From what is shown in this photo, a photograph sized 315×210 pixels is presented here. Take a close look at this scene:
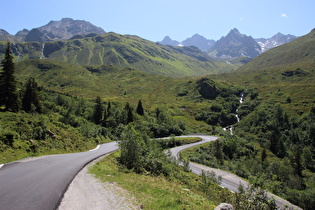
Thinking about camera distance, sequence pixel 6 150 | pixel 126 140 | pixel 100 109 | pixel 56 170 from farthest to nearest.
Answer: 1. pixel 100 109
2. pixel 126 140
3. pixel 6 150
4. pixel 56 170

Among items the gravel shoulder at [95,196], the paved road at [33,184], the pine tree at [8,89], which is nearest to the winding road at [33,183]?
the paved road at [33,184]

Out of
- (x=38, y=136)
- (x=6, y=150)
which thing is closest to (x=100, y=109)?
(x=38, y=136)

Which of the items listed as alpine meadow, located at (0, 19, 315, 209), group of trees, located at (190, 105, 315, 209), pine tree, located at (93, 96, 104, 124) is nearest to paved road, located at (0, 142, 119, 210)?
alpine meadow, located at (0, 19, 315, 209)

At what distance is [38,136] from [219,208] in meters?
28.0

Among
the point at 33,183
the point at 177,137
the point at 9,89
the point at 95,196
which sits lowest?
the point at 177,137

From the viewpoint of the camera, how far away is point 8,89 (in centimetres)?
3834

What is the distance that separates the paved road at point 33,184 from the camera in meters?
12.0

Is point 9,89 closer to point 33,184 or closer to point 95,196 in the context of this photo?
point 33,184

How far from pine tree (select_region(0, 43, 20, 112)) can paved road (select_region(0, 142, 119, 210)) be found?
20.2 m

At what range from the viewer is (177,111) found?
164125mm

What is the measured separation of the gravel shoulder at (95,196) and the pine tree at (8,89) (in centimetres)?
2851

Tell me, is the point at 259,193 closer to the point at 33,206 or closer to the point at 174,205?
the point at 174,205

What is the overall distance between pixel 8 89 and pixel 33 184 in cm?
3109

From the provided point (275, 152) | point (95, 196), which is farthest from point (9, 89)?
point (275, 152)
